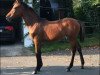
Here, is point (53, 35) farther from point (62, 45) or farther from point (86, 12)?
point (86, 12)

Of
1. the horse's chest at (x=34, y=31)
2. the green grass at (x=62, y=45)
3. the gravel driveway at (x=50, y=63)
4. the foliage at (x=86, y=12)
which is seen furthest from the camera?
the foliage at (x=86, y=12)

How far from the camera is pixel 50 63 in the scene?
12.9 meters

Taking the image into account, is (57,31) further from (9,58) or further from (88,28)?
(88,28)

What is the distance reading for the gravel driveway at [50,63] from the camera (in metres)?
11.4

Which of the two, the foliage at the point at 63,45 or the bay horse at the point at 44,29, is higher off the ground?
the bay horse at the point at 44,29

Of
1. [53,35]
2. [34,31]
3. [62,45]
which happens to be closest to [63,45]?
[62,45]

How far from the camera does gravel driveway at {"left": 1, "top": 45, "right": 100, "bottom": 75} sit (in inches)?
447

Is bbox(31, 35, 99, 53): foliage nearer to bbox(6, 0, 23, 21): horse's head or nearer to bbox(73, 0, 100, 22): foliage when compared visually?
bbox(73, 0, 100, 22): foliage

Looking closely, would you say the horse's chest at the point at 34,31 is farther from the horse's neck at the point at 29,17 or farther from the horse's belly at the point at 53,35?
the horse's belly at the point at 53,35

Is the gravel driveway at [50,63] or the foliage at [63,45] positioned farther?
the foliage at [63,45]

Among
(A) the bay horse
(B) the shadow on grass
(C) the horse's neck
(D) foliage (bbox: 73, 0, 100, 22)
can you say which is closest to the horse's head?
(A) the bay horse

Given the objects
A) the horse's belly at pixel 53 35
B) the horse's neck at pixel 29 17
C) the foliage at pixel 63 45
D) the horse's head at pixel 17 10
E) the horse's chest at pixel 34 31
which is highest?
the horse's head at pixel 17 10

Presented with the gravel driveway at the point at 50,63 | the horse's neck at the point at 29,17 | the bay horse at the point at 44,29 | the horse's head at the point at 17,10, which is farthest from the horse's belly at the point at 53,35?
the horse's head at the point at 17,10

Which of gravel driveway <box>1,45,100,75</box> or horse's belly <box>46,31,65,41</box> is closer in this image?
gravel driveway <box>1,45,100,75</box>
